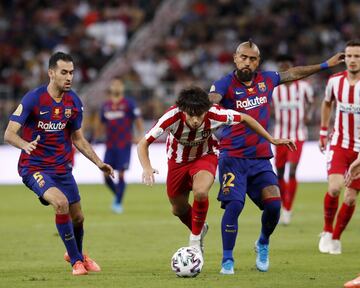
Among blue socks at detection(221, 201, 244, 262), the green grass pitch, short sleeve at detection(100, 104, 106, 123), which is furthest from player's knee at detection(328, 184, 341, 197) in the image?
short sleeve at detection(100, 104, 106, 123)

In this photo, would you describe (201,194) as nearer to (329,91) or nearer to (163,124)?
(163,124)

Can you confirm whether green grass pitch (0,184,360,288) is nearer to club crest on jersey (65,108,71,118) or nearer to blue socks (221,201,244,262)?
blue socks (221,201,244,262)

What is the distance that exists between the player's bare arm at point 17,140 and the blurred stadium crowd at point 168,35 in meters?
15.0

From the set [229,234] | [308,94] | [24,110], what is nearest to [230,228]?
A: [229,234]

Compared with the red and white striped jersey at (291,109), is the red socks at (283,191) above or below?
below

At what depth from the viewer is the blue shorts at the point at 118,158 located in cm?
1844

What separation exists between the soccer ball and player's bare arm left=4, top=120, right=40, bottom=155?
1.75 m

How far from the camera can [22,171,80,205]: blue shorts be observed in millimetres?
10125

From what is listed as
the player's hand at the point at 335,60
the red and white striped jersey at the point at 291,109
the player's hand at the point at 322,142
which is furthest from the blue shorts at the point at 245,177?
the red and white striped jersey at the point at 291,109

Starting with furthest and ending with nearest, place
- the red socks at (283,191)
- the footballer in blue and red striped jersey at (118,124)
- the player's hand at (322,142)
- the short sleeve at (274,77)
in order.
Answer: the footballer in blue and red striped jersey at (118,124) < the red socks at (283,191) < the player's hand at (322,142) < the short sleeve at (274,77)

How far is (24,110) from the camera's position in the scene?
33.4ft

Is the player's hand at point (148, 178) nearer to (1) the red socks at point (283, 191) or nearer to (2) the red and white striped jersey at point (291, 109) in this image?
(1) the red socks at point (283, 191)

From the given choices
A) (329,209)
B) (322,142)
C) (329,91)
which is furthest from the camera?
(322,142)

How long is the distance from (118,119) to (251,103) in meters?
8.26
